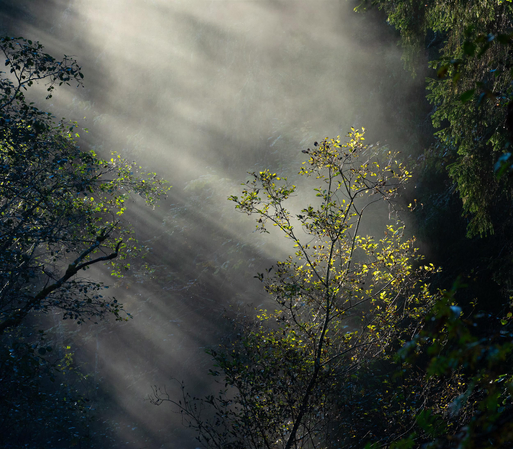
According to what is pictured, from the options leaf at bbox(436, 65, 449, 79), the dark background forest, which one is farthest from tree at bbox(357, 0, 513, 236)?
leaf at bbox(436, 65, 449, 79)

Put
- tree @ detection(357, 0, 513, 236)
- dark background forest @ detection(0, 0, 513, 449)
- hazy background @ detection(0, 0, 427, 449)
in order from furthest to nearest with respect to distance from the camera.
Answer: hazy background @ detection(0, 0, 427, 449) → dark background forest @ detection(0, 0, 513, 449) → tree @ detection(357, 0, 513, 236)

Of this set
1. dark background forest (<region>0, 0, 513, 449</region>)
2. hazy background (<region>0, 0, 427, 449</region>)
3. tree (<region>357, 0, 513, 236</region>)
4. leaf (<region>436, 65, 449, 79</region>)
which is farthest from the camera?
hazy background (<region>0, 0, 427, 449</region>)

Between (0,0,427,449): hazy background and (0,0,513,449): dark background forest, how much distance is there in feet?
0.30

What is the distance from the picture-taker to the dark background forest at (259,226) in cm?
345

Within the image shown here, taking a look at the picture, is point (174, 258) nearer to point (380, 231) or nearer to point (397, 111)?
point (380, 231)

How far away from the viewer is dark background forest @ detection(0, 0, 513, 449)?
3.45 meters

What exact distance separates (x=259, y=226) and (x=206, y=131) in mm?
10248

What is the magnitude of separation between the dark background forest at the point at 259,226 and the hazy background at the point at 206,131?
0.30 feet

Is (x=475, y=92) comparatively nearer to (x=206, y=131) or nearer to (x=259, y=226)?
(x=259, y=226)

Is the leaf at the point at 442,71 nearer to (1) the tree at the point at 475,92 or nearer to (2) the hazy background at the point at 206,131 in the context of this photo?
(1) the tree at the point at 475,92

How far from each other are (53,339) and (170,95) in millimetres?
13347

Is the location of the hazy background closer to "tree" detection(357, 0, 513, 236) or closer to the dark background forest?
the dark background forest

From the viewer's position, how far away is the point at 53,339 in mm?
12719

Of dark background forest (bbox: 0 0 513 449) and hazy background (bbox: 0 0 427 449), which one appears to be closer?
dark background forest (bbox: 0 0 513 449)
